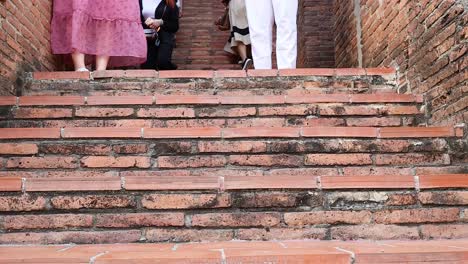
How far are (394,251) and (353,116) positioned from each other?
58.5 inches

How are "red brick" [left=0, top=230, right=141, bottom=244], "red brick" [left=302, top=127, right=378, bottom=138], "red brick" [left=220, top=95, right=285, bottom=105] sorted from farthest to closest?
"red brick" [left=220, top=95, right=285, bottom=105] < "red brick" [left=302, top=127, right=378, bottom=138] < "red brick" [left=0, top=230, right=141, bottom=244]

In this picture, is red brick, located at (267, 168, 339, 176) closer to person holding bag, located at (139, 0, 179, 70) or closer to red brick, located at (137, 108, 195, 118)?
red brick, located at (137, 108, 195, 118)

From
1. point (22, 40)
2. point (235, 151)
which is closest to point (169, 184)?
point (235, 151)

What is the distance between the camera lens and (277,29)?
4.16 m

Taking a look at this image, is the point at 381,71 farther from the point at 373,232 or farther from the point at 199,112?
the point at 373,232

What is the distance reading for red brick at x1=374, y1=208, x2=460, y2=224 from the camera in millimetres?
2275

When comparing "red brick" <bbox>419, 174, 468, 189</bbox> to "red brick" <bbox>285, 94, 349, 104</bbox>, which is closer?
"red brick" <bbox>419, 174, 468, 189</bbox>

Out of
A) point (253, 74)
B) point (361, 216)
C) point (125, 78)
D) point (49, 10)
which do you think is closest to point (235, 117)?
point (253, 74)

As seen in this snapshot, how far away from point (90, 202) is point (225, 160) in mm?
745

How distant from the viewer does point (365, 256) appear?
179cm

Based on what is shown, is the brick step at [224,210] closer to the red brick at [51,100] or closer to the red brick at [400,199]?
the red brick at [400,199]

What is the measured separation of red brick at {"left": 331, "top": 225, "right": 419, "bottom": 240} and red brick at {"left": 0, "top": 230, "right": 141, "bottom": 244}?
0.84 m

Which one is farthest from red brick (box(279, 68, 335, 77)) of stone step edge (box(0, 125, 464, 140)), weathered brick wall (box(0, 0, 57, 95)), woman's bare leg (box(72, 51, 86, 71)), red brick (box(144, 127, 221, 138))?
weathered brick wall (box(0, 0, 57, 95))

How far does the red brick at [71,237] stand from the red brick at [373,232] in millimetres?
843
